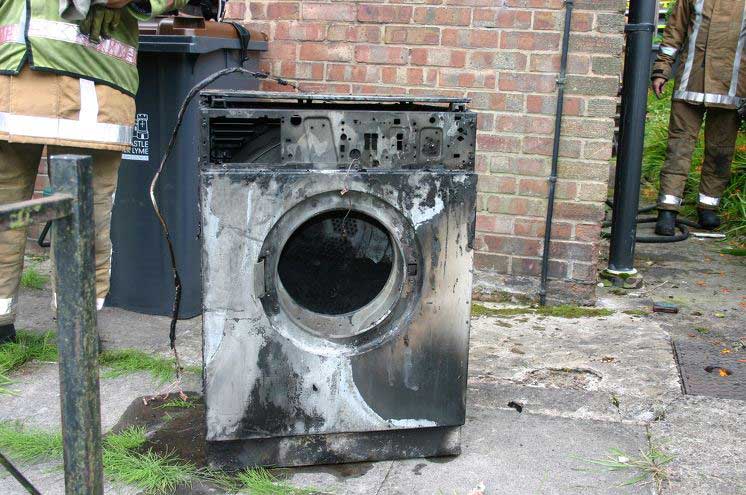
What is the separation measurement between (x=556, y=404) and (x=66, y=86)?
7.69ft

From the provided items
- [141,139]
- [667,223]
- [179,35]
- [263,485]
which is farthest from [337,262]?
[667,223]

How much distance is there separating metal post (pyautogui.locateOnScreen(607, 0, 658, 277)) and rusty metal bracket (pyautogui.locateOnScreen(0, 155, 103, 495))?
3.78 m

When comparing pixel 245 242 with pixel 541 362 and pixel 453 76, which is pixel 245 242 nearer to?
pixel 541 362

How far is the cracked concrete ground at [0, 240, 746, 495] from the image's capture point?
2.70 metres

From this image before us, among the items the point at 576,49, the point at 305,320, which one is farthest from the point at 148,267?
the point at 576,49

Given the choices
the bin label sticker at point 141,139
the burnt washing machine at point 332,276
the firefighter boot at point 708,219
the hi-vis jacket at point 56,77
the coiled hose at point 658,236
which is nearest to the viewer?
the burnt washing machine at point 332,276

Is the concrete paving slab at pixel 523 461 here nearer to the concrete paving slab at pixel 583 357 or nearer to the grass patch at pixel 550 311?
the concrete paving slab at pixel 583 357

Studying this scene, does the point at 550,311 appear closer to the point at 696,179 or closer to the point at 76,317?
the point at 76,317

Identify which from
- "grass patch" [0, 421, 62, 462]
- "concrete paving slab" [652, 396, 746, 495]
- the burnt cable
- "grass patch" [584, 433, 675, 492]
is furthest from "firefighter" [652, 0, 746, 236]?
"grass patch" [0, 421, 62, 462]

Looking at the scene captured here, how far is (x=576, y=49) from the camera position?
430cm

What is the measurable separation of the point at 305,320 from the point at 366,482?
1.90 feet

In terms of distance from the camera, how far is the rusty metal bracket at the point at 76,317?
170 cm

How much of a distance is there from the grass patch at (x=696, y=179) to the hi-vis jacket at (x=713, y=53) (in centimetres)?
105

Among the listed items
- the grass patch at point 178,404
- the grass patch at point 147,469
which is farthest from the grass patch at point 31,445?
the grass patch at point 178,404
